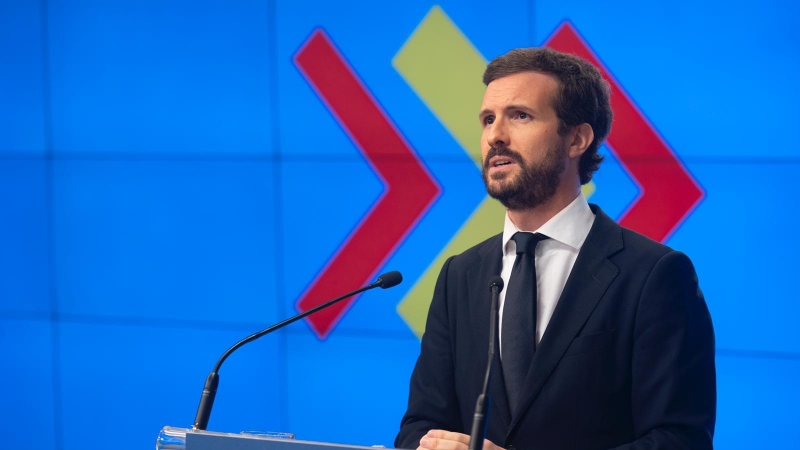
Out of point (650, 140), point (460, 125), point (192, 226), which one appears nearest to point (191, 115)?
point (192, 226)

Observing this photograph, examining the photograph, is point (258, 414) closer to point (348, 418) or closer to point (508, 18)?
point (348, 418)

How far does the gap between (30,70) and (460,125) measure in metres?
1.82

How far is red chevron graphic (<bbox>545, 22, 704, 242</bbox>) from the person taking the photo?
2.90m

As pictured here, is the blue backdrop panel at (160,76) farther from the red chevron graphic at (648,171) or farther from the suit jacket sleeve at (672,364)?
the suit jacket sleeve at (672,364)

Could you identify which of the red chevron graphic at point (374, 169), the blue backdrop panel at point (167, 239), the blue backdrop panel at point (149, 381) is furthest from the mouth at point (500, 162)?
the blue backdrop panel at point (149, 381)

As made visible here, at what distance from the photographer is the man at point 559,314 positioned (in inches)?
70.5

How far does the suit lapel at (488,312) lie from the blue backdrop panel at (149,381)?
5.20 ft

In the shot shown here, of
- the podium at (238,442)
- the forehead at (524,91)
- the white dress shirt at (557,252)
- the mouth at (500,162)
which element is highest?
the forehead at (524,91)

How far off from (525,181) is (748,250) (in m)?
1.18

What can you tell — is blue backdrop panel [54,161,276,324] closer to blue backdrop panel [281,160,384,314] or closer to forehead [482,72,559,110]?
blue backdrop panel [281,160,384,314]

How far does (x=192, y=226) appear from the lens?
357 centimetres

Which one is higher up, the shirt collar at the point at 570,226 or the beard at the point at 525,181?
the beard at the point at 525,181

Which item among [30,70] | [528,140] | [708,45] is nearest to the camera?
[528,140]

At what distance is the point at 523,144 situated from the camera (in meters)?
1.98
